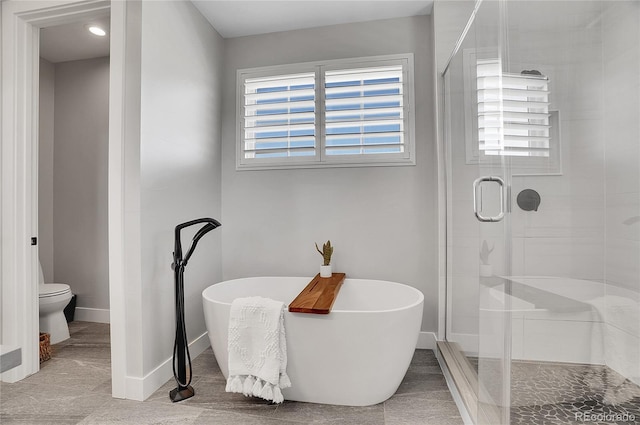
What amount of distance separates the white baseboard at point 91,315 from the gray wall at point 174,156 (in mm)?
1321

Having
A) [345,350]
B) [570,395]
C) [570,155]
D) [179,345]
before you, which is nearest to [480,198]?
[570,155]

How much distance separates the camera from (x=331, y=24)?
9.50ft

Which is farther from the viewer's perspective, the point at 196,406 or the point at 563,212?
the point at 196,406

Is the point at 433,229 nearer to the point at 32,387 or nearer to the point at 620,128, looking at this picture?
the point at 620,128

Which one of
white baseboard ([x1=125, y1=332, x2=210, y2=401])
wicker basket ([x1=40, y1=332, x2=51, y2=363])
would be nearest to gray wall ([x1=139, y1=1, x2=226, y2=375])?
white baseboard ([x1=125, y1=332, x2=210, y2=401])

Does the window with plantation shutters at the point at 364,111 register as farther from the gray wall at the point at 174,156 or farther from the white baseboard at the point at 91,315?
the white baseboard at the point at 91,315

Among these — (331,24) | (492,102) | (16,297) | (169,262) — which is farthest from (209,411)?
(331,24)

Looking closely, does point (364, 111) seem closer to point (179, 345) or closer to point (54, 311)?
point (179, 345)

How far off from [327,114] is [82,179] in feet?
8.33

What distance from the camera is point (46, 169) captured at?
344 centimetres

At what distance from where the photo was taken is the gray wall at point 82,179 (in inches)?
133

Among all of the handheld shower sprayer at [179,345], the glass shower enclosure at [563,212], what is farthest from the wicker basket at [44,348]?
the glass shower enclosure at [563,212]

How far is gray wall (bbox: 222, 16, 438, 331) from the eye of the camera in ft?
9.05

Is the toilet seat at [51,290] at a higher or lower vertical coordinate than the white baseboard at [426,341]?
higher
